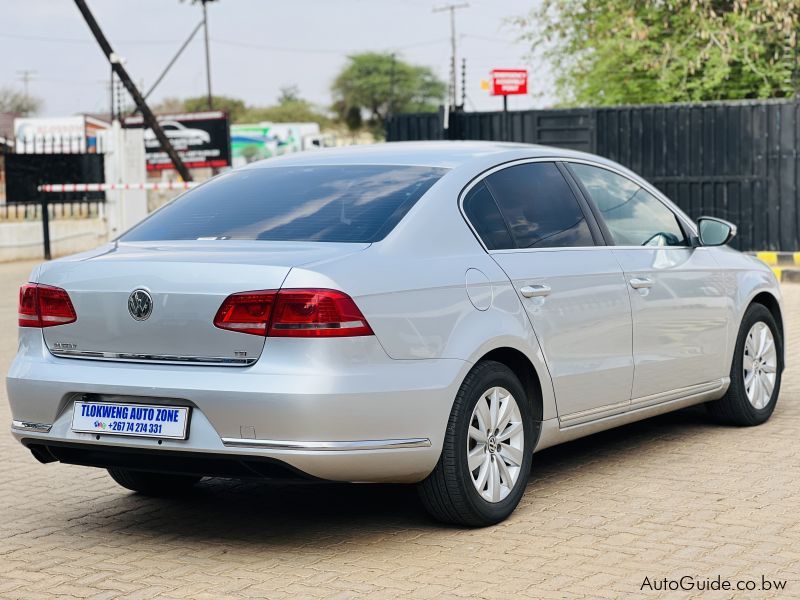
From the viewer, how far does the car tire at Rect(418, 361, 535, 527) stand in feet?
17.6

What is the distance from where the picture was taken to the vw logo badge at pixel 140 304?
515 centimetres

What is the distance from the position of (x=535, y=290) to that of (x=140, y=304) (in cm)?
174

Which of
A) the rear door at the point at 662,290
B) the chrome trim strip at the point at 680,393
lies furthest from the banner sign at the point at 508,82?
the chrome trim strip at the point at 680,393

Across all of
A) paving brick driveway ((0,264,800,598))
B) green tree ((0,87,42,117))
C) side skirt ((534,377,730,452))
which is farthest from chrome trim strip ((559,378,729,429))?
green tree ((0,87,42,117))

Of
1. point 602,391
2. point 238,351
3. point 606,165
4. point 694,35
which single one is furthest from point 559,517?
point 694,35

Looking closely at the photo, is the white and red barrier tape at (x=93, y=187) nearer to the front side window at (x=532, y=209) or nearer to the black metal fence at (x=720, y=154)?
the black metal fence at (x=720, y=154)

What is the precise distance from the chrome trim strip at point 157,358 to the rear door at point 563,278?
1.35 metres

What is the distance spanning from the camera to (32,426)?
5406 mm

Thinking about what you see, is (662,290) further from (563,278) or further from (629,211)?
(563,278)

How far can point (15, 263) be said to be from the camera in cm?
2461

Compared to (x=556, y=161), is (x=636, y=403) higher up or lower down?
lower down

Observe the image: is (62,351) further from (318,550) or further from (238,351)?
(318,550)

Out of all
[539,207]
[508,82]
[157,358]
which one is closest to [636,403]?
[539,207]

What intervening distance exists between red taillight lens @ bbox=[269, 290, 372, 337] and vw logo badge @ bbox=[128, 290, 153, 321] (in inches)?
21.4
